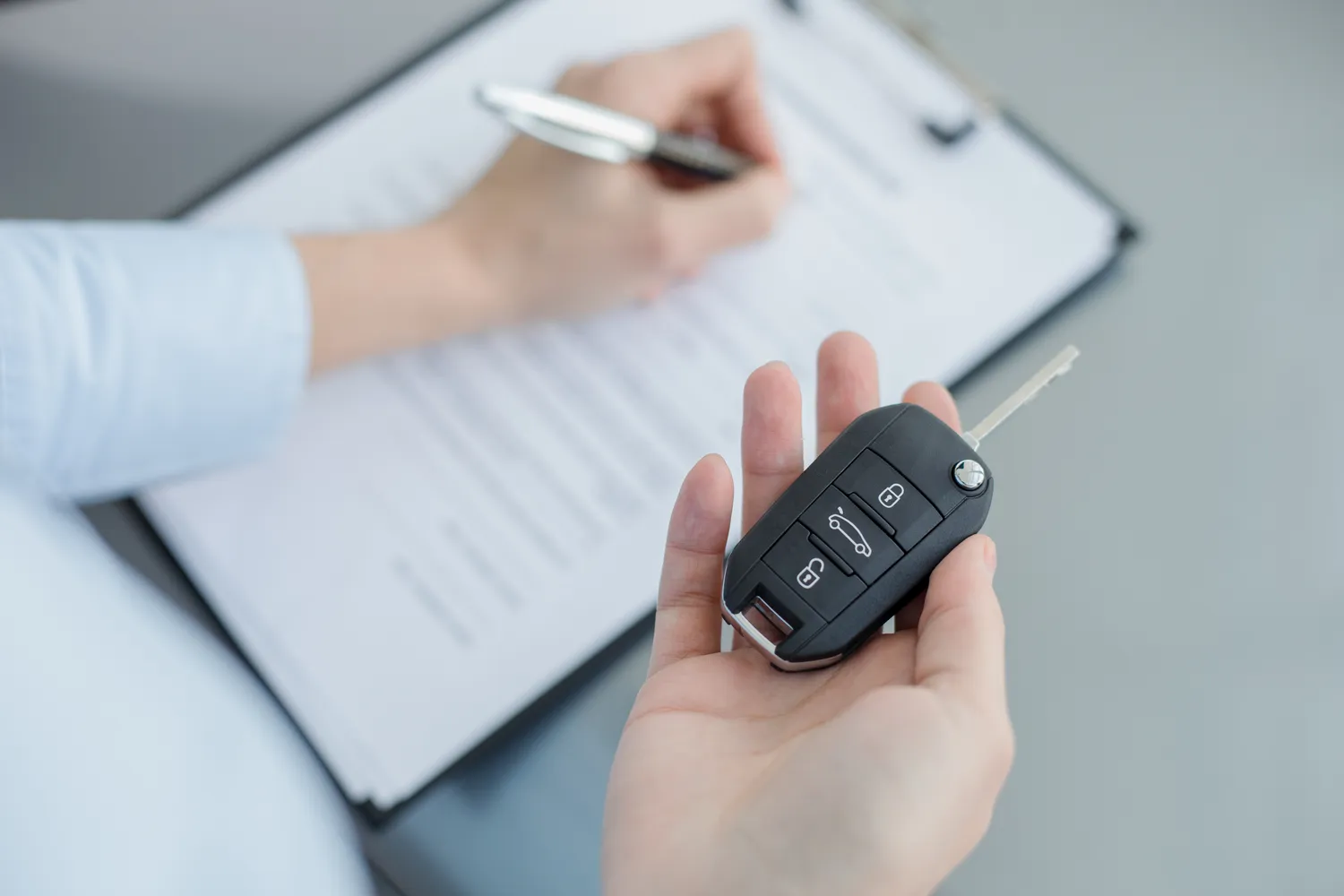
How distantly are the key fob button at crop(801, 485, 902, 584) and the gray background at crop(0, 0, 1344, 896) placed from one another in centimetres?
17

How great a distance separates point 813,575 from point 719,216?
0.25 meters

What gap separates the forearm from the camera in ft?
1.75

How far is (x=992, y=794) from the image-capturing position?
342 mm

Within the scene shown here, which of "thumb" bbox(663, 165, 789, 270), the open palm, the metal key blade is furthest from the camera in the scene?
"thumb" bbox(663, 165, 789, 270)

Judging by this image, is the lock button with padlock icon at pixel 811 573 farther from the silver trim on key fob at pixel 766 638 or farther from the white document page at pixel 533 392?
the white document page at pixel 533 392

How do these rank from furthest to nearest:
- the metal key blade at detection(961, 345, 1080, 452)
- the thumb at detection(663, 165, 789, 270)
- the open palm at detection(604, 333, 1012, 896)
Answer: the thumb at detection(663, 165, 789, 270)
the metal key blade at detection(961, 345, 1080, 452)
the open palm at detection(604, 333, 1012, 896)

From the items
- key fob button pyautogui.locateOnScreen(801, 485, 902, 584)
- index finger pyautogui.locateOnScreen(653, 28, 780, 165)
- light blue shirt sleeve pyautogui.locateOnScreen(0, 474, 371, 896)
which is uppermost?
index finger pyautogui.locateOnScreen(653, 28, 780, 165)

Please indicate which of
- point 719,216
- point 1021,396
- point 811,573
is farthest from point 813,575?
point 719,216

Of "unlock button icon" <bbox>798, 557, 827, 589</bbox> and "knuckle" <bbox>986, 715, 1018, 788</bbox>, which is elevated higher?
"knuckle" <bbox>986, 715, 1018, 788</bbox>

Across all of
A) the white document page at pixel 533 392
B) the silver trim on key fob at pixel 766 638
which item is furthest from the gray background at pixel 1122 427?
the silver trim on key fob at pixel 766 638

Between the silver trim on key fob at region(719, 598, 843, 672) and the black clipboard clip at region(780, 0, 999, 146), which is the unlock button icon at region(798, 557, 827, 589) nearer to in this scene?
the silver trim on key fob at region(719, 598, 843, 672)

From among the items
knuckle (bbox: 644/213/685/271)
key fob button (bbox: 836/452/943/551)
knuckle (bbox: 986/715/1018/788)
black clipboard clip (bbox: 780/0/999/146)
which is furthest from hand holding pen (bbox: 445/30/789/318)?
knuckle (bbox: 986/715/1018/788)

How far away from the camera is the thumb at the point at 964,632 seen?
329 millimetres

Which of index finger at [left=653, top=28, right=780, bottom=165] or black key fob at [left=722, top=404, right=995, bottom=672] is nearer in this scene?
black key fob at [left=722, top=404, right=995, bottom=672]
